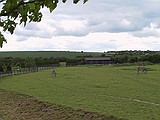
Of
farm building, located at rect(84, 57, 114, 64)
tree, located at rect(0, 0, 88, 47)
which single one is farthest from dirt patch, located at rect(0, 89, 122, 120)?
farm building, located at rect(84, 57, 114, 64)

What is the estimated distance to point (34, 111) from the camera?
88.1ft

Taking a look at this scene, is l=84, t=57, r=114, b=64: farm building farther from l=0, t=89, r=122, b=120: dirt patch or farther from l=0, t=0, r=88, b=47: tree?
l=0, t=0, r=88, b=47: tree

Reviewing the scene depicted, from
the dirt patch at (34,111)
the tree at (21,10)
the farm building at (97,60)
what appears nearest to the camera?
the tree at (21,10)

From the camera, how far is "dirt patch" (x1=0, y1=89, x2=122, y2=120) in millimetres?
21922

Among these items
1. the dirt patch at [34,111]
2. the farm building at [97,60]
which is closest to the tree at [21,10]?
the dirt patch at [34,111]

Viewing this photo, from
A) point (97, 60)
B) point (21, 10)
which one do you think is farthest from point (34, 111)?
point (97, 60)

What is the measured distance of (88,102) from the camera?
26.1 meters

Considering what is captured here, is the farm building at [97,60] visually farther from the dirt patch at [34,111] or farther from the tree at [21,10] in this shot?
the tree at [21,10]

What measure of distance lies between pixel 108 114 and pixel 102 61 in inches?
4633

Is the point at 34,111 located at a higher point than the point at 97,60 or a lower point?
lower

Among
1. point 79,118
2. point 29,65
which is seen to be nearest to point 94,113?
point 79,118

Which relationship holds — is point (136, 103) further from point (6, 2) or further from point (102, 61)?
point (102, 61)

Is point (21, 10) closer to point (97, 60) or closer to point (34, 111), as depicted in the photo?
point (34, 111)

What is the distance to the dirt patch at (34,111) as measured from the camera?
71.9 ft
